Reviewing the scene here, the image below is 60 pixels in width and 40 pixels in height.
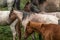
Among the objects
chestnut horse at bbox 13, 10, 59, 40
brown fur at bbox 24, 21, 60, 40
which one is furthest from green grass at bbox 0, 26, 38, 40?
brown fur at bbox 24, 21, 60, 40

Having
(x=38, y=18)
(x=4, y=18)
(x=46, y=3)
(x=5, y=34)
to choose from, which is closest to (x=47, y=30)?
(x=38, y=18)

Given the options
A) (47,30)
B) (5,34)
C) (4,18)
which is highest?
(47,30)

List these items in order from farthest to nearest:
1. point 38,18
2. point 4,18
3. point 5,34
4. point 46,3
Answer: point 5,34 → point 46,3 → point 4,18 → point 38,18

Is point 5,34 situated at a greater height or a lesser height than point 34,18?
lesser

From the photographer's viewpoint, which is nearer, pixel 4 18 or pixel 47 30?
pixel 47 30

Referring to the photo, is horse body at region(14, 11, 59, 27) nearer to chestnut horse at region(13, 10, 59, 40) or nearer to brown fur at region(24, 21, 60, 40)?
chestnut horse at region(13, 10, 59, 40)

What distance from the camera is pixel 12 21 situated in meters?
8.88

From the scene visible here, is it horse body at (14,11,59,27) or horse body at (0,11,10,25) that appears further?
horse body at (0,11,10,25)

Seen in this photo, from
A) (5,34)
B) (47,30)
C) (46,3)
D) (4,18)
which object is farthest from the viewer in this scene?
(5,34)

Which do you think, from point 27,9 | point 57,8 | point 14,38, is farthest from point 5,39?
point 57,8

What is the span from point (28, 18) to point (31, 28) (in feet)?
4.13

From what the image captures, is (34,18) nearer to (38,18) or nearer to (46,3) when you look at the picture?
(38,18)

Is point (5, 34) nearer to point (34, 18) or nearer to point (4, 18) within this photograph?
point (4, 18)

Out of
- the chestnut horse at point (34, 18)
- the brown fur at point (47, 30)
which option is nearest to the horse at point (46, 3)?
the chestnut horse at point (34, 18)
